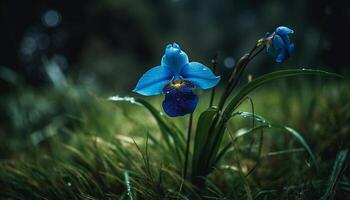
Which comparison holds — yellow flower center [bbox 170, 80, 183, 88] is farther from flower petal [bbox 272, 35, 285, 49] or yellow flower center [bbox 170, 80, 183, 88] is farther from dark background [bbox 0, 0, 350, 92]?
dark background [bbox 0, 0, 350, 92]

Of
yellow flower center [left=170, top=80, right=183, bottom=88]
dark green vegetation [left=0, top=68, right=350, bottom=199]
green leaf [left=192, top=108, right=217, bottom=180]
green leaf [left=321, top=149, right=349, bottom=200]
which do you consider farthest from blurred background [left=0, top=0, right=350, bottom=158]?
yellow flower center [left=170, top=80, right=183, bottom=88]

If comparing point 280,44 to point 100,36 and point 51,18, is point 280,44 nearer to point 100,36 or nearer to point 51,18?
point 100,36

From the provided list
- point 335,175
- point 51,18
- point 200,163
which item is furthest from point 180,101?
point 51,18

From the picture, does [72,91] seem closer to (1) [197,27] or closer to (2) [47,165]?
(2) [47,165]

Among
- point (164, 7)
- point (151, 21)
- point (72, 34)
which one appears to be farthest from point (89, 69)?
point (164, 7)

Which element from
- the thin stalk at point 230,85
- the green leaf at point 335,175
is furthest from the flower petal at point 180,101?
the green leaf at point 335,175

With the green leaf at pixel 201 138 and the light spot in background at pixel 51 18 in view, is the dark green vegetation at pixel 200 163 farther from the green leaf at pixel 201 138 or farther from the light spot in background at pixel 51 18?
the light spot in background at pixel 51 18
